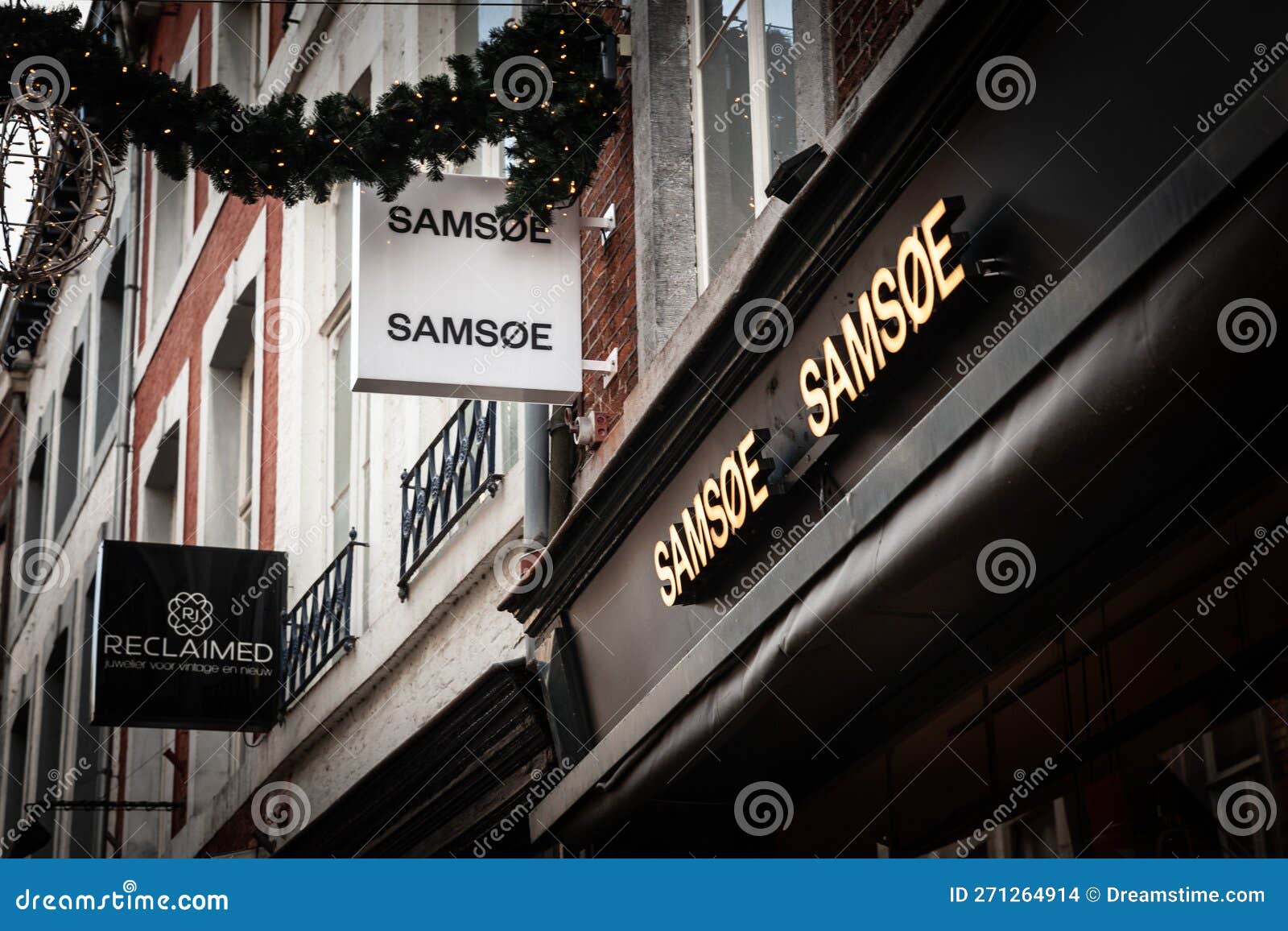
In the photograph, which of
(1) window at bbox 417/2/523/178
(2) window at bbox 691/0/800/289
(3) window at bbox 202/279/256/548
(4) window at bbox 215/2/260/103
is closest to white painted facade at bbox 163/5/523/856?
(1) window at bbox 417/2/523/178

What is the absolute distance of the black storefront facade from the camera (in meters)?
3.88

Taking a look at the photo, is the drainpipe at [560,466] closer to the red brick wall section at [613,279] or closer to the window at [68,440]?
the red brick wall section at [613,279]
